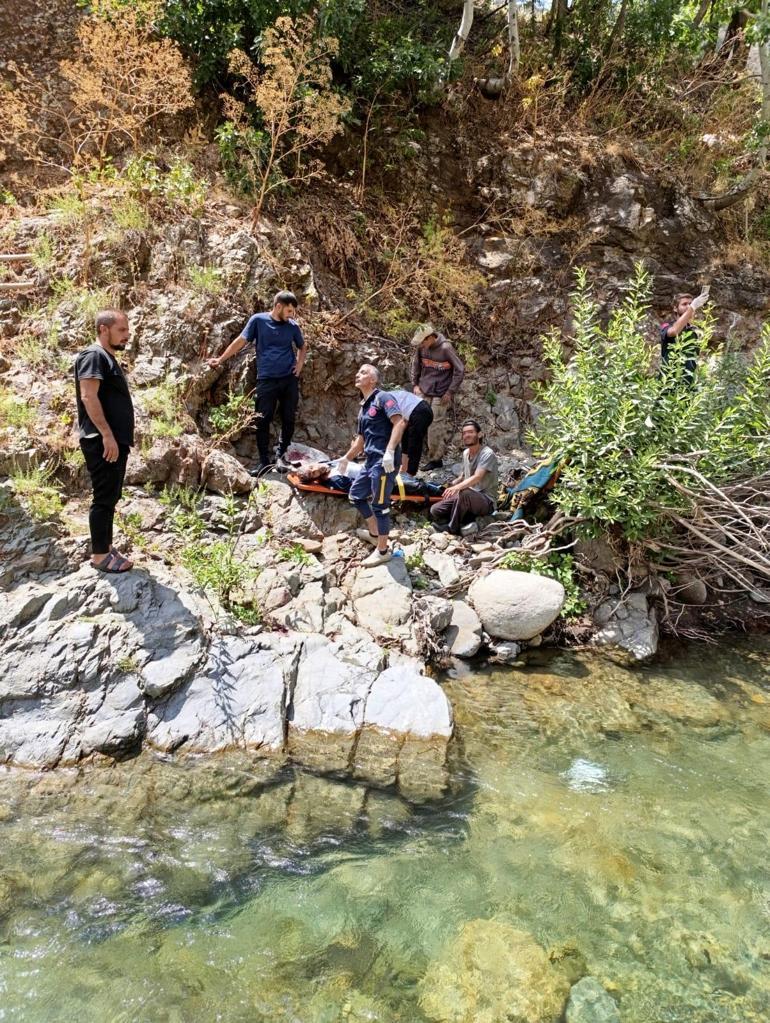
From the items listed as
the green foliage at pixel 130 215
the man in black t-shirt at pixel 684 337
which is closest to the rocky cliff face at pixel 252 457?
the green foliage at pixel 130 215

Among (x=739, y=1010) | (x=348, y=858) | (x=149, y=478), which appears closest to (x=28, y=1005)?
(x=348, y=858)

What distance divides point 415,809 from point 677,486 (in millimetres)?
3487

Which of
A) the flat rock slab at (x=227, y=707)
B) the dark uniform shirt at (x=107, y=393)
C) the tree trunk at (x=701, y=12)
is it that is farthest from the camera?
the tree trunk at (x=701, y=12)

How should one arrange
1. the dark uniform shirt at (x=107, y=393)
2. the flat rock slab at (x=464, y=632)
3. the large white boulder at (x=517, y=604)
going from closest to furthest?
the dark uniform shirt at (x=107, y=393)
the flat rock slab at (x=464, y=632)
the large white boulder at (x=517, y=604)

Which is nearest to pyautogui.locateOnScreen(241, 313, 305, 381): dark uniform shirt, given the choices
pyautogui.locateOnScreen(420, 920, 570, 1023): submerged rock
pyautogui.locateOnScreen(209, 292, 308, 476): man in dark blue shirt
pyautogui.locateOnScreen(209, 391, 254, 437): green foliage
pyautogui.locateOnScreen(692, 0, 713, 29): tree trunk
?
pyautogui.locateOnScreen(209, 292, 308, 476): man in dark blue shirt

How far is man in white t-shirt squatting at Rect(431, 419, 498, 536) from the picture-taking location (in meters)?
6.27

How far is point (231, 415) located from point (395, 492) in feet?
6.28

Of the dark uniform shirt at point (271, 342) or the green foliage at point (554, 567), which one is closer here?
the green foliage at point (554, 567)

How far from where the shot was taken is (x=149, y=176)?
279 inches

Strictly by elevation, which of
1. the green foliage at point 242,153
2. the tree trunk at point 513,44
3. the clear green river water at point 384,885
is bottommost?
the clear green river water at point 384,885

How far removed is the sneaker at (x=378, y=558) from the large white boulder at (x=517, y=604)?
0.84 metres

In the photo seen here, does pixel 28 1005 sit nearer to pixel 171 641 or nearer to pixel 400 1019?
pixel 400 1019

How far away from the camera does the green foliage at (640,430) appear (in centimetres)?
530

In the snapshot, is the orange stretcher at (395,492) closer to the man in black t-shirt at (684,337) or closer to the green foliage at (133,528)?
the green foliage at (133,528)
